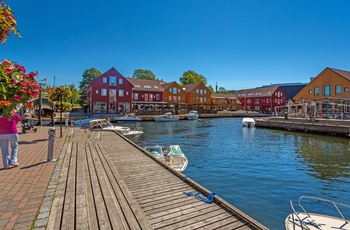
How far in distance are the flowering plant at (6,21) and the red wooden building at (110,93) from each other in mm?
46857

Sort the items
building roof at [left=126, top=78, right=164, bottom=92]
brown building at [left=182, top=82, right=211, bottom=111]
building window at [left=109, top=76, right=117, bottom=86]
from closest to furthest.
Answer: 1. building window at [left=109, top=76, right=117, bottom=86]
2. building roof at [left=126, top=78, right=164, bottom=92]
3. brown building at [left=182, top=82, right=211, bottom=111]

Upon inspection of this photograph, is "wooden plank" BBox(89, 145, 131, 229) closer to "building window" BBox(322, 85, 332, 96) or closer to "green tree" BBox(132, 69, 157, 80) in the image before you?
"building window" BBox(322, 85, 332, 96)

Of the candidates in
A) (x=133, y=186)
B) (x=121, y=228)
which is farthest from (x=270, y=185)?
(x=121, y=228)

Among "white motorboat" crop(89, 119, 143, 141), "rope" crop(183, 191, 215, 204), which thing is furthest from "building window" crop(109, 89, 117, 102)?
"rope" crop(183, 191, 215, 204)

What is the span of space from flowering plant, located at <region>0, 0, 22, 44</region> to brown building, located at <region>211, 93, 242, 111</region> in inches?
2889

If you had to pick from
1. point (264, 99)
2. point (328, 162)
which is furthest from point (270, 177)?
point (264, 99)

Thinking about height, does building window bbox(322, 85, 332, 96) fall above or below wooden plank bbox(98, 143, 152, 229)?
above

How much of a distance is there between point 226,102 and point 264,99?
518 inches

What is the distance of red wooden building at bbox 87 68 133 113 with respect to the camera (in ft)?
156

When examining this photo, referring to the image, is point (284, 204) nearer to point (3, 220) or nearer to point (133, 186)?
point (133, 186)

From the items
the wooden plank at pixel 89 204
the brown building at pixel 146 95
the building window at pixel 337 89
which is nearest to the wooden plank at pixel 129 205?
the wooden plank at pixel 89 204

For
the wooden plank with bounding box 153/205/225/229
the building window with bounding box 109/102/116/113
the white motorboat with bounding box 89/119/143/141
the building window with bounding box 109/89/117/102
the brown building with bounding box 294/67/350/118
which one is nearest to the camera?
the wooden plank with bounding box 153/205/225/229

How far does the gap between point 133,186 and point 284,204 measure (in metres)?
5.16

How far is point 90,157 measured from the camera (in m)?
8.66
